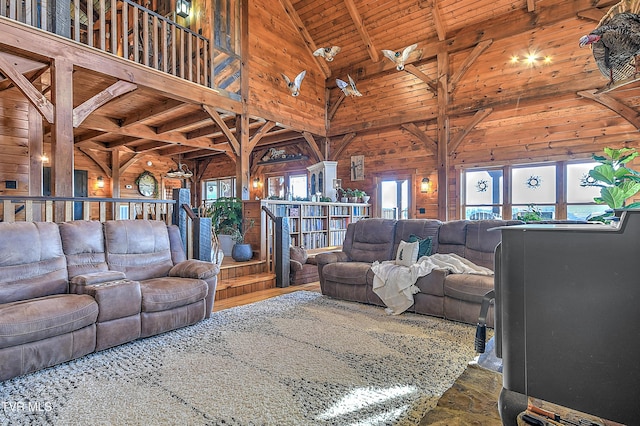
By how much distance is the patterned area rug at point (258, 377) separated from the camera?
1.80 meters

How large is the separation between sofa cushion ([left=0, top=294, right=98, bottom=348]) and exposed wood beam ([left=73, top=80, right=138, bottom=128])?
114 inches

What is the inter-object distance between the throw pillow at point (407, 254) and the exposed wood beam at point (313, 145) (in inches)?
201

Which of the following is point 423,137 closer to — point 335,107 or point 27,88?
point 335,107

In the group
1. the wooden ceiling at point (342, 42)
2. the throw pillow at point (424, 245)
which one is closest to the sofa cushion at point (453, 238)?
the throw pillow at point (424, 245)

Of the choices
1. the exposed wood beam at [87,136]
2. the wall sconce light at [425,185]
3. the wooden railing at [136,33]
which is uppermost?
the wooden railing at [136,33]

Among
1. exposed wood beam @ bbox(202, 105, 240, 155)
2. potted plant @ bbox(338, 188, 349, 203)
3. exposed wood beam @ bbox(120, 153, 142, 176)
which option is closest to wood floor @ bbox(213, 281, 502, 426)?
exposed wood beam @ bbox(202, 105, 240, 155)

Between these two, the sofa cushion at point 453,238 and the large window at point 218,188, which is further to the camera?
the large window at point 218,188

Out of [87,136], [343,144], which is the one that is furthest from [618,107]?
[87,136]

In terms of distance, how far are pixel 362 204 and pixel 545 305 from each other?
732cm

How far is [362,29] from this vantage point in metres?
7.42

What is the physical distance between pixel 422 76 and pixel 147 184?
27.4 feet

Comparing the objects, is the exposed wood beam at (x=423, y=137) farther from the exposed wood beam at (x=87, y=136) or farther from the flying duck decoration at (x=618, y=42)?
the exposed wood beam at (x=87, y=136)

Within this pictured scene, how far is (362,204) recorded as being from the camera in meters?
7.96

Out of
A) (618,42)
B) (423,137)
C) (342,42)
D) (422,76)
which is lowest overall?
(618,42)
